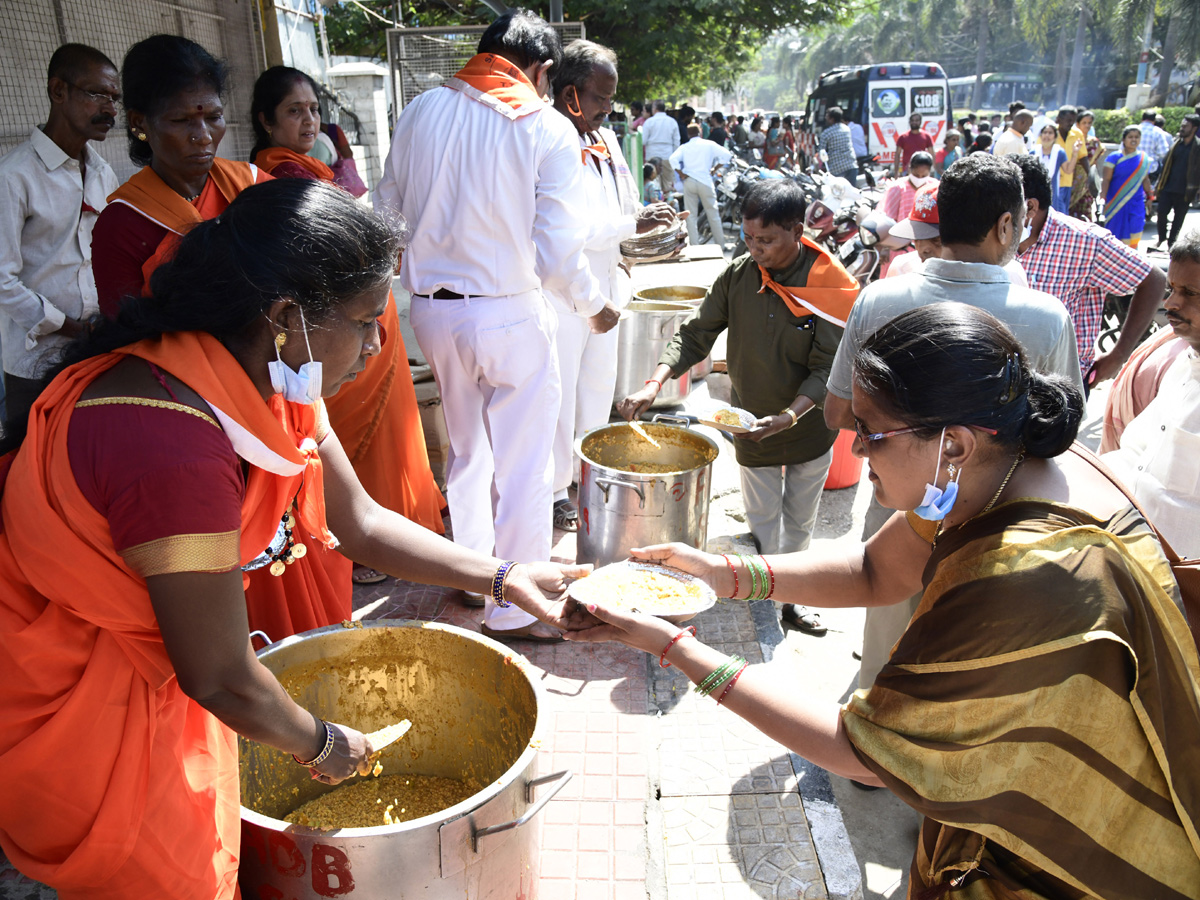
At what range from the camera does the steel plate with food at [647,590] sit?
2225mm

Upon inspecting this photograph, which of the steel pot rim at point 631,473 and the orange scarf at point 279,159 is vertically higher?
the orange scarf at point 279,159

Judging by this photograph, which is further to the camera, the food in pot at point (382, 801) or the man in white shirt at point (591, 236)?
the man in white shirt at point (591, 236)

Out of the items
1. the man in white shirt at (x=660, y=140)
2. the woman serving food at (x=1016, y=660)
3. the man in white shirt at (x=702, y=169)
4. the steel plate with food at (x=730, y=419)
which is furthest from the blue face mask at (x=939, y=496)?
the man in white shirt at (x=660, y=140)

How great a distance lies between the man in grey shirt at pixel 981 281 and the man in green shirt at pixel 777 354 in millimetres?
870

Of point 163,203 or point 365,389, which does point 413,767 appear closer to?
point 365,389

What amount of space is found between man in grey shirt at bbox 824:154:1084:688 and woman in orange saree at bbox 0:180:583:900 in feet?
5.52

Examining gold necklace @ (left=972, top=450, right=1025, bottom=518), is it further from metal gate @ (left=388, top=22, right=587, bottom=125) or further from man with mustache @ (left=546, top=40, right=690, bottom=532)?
metal gate @ (left=388, top=22, right=587, bottom=125)

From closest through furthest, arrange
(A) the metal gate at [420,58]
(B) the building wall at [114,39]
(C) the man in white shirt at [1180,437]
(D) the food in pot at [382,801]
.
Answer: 1. (D) the food in pot at [382,801]
2. (C) the man in white shirt at [1180,437]
3. (B) the building wall at [114,39]
4. (A) the metal gate at [420,58]

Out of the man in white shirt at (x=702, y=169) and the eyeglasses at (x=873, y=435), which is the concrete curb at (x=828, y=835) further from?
the man in white shirt at (x=702, y=169)

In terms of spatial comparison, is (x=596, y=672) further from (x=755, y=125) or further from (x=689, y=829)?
(x=755, y=125)

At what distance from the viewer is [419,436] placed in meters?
3.87

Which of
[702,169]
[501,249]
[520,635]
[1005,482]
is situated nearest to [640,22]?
[702,169]

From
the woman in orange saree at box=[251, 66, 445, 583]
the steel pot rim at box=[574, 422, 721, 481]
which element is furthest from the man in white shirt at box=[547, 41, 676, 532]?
the woman in orange saree at box=[251, 66, 445, 583]

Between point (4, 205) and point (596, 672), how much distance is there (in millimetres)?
2930
